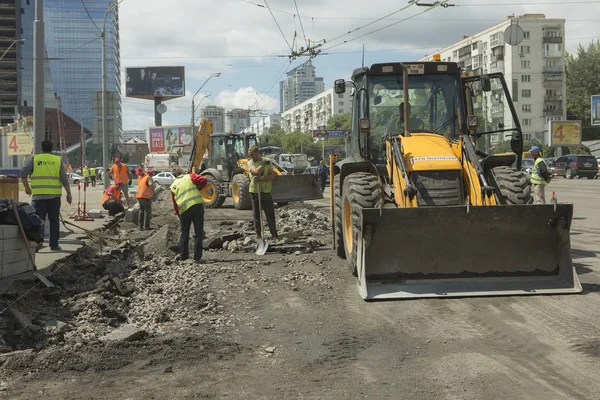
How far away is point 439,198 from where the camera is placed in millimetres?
7973

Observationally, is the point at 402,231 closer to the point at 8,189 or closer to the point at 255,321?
the point at 255,321

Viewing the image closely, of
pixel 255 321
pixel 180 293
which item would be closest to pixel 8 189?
pixel 180 293

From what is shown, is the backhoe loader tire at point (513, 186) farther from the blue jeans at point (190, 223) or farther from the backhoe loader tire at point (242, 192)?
the backhoe loader tire at point (242, 192)

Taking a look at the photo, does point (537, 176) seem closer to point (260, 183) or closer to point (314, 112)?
point (260, 183)

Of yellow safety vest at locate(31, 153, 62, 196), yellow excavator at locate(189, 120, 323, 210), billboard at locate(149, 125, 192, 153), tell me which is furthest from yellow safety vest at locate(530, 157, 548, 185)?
billboard at locate(149, 125, 192, 153)

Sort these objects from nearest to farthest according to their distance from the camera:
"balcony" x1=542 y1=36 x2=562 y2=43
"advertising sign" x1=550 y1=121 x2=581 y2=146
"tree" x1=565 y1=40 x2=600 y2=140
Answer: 1. "advertising sign" x1=550 y1=121 x2=581 y2=146
2. "tree" x1=565 y1=40 x2=600 y2=140
3. "balcony" x1=542 y1=36 x2=562 y2=43

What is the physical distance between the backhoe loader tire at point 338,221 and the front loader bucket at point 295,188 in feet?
31.4

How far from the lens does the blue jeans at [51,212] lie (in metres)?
11.1

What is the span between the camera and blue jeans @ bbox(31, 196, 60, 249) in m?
11.1

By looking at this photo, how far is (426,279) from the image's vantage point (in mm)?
7297

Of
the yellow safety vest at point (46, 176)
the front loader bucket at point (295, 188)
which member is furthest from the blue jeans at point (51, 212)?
the front loader bucket at point (295, 188)

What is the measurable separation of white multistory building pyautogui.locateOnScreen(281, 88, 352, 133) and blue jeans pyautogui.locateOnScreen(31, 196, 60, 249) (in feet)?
364

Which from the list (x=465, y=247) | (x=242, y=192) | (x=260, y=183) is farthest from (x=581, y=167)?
(x=465, y=247)

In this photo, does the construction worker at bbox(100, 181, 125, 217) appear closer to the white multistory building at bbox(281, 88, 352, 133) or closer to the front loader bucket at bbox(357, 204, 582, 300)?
the front loader bucket at bbox(357, 204, 582, 300)
